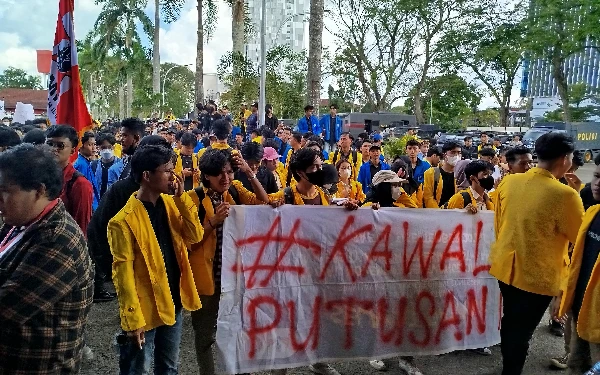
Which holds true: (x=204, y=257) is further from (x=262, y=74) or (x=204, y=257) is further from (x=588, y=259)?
(x=262, y=74)

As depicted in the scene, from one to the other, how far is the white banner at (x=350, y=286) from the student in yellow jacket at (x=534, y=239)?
661 mm

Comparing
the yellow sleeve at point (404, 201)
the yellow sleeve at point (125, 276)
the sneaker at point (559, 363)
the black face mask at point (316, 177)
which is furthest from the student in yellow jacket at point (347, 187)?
the yellow sleeve at point (125, 276)

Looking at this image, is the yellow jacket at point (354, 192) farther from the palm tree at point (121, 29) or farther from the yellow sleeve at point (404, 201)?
the palm tree at point (121, 29)

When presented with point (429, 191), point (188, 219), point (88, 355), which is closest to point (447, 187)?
point (429, 191)

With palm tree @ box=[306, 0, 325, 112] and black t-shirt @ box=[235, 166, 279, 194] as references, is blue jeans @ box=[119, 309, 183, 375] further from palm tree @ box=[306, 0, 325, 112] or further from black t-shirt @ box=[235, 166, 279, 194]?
palm tree @ box=[306, 0, 325, 112]

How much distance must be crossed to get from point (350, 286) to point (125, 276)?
71.8 inches

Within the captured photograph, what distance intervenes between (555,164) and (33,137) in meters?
5.05

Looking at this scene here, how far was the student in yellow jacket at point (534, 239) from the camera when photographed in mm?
3654

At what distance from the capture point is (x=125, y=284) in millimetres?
3070

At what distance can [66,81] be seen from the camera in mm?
5809

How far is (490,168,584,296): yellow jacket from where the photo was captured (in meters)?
3.64

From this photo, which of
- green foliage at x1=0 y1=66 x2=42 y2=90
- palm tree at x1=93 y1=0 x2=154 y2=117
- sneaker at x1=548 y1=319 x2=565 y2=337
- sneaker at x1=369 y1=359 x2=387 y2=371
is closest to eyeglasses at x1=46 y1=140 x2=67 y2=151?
sneaker at x1=369 y1=359 x2=387 y2=371

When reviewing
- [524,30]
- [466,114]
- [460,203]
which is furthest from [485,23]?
[460,203]

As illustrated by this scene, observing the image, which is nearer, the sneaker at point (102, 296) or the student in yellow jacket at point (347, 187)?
the sneaker at point (102, 296)
